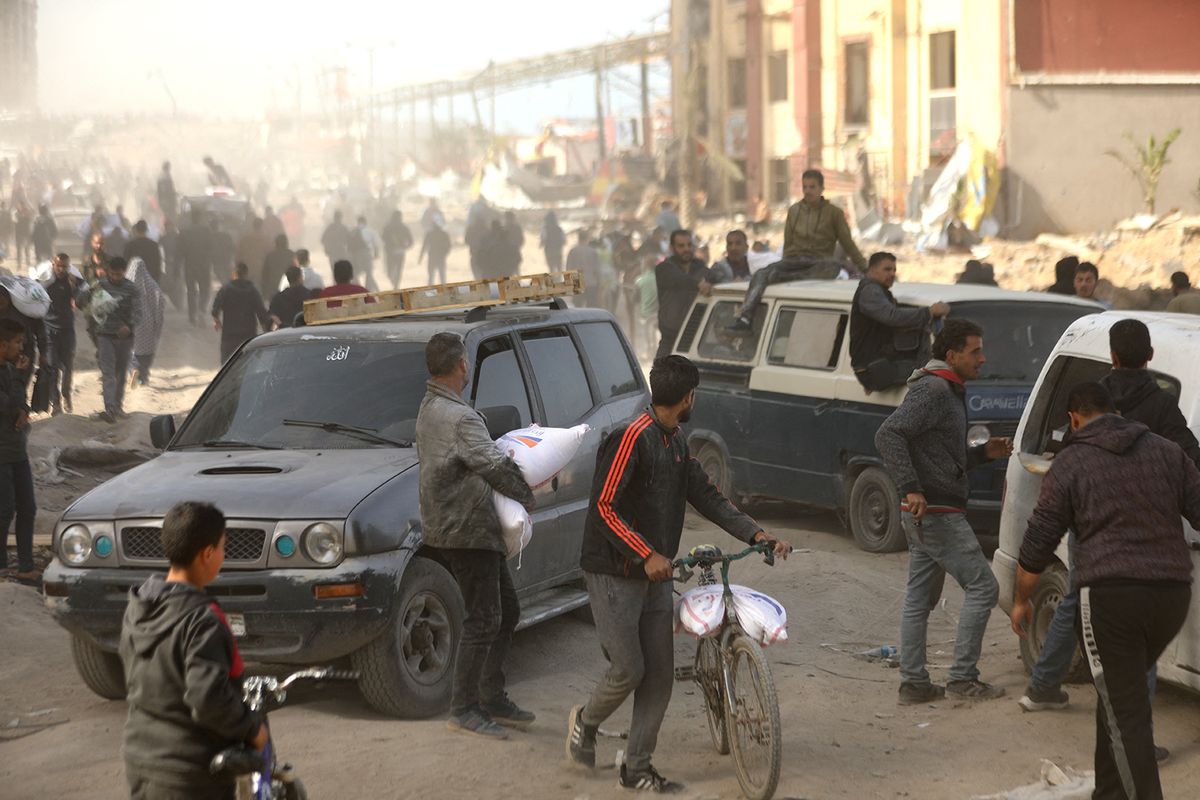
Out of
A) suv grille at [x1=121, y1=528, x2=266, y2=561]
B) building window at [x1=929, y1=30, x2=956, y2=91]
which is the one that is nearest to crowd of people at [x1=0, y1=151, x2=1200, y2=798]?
suv grille at [x1=121, y1=528, x2=266, y2=561]

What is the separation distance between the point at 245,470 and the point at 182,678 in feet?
11.4

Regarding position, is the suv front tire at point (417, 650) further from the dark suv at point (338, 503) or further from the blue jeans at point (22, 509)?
the blue jeans at point (22, 509)

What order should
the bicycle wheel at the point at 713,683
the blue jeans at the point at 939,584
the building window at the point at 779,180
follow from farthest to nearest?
the building window at the point at 779,180
the blue jeans at the point at 939,584
the bicycle wheel at the point at 713,683

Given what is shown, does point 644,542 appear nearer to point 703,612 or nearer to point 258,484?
point 703,612

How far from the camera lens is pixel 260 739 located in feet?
13.9

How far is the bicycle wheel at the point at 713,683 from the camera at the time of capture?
21.2 feet

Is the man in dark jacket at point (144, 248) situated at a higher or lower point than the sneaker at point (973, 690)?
higher

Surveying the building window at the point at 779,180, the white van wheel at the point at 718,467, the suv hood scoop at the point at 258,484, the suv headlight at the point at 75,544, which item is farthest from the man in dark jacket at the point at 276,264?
the building window at the point at 779,180

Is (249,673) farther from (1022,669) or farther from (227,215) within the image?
(227,215)

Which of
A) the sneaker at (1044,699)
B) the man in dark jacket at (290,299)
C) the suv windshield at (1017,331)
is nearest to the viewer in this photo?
the sneaker at (1044,699)

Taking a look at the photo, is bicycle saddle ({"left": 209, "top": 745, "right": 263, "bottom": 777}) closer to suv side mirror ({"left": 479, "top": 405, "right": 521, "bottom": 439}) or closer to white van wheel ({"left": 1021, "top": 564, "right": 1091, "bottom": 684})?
suv side mirror ({"left": 479, "top": 405, "right": 521, "bottom": 439})

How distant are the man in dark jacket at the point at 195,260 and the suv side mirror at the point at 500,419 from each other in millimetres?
20647

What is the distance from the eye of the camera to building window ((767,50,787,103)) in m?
43.7

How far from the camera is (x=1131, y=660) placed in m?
5.51
